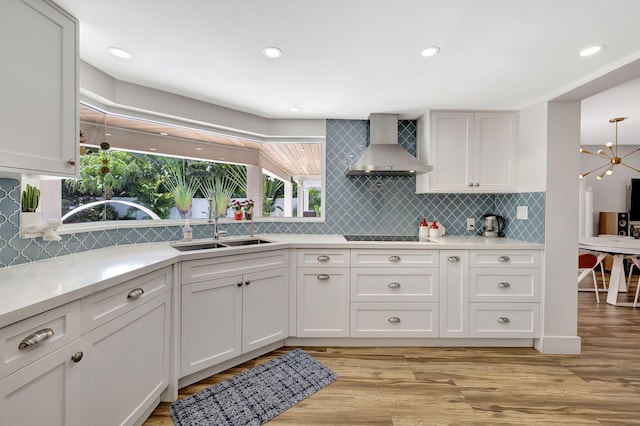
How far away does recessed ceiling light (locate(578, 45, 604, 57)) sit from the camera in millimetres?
1724

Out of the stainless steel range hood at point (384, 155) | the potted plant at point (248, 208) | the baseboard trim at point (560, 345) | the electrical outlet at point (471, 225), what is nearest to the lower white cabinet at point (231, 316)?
the potted plant at point (248, 208)

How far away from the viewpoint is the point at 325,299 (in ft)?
8.38

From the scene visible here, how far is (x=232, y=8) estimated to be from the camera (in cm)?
142

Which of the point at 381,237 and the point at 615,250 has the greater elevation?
the point at 381,237

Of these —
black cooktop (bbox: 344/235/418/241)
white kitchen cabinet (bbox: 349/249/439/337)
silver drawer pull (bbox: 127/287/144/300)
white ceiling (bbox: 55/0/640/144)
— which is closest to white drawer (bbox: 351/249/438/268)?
white kitchen cabinet (bbox: 349/249/439/337)

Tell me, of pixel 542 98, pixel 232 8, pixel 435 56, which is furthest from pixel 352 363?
pixel 542 98

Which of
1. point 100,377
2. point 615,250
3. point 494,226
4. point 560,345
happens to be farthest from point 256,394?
point 615,250

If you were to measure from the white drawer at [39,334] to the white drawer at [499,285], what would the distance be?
8.95 feet

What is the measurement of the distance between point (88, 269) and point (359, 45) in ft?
6.42

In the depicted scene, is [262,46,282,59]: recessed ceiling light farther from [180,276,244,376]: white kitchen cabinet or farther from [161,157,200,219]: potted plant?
[180,276,244,376]: white kitchen cabinet

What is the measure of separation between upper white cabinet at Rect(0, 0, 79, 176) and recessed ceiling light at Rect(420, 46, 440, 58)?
77.1 inches

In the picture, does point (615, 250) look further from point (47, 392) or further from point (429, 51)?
point (47, 392)

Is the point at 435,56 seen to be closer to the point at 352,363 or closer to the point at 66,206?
the point at 352,363

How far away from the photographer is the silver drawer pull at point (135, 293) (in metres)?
1.46
